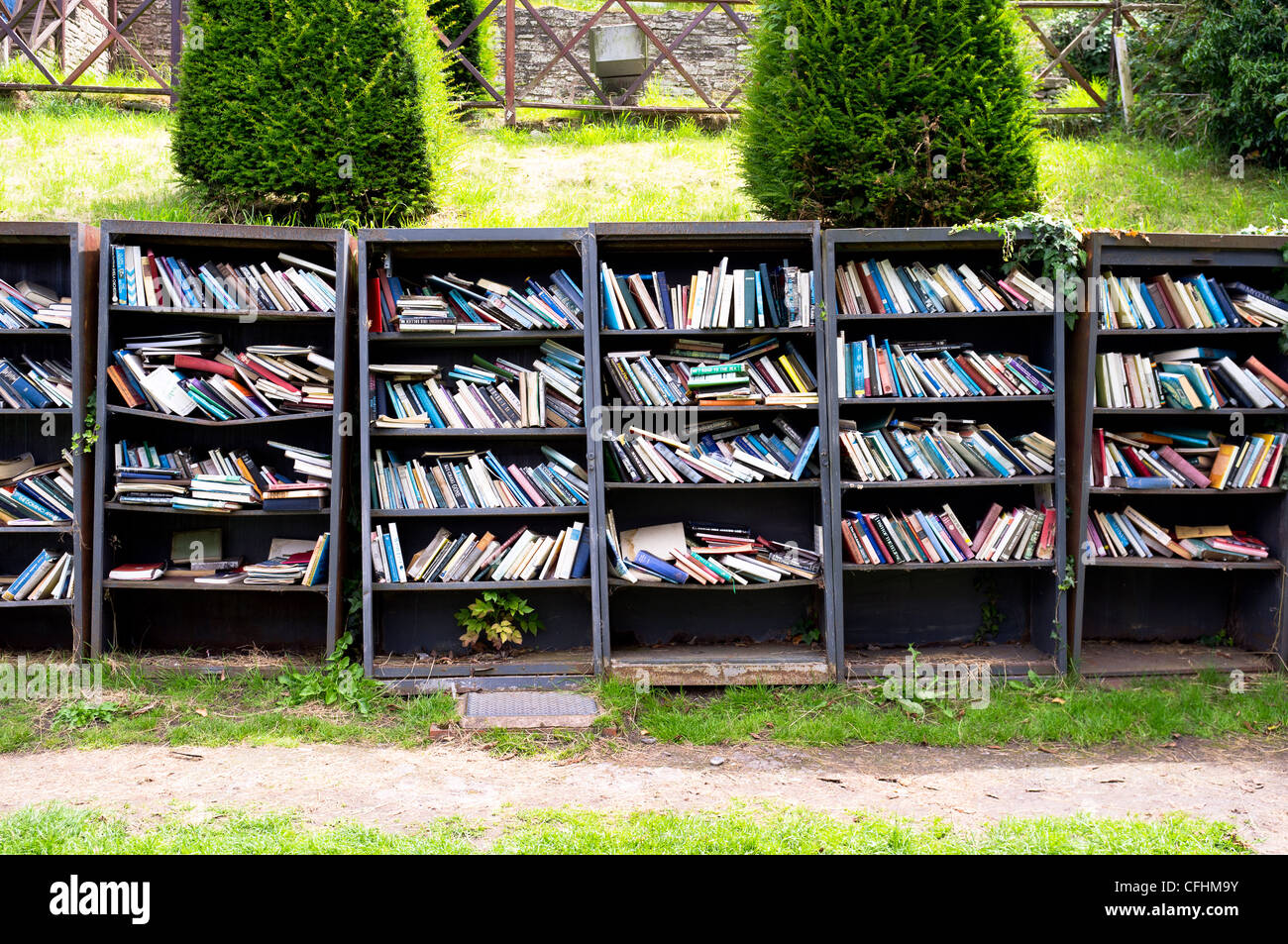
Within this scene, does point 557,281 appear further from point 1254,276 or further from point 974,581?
point 1254,276

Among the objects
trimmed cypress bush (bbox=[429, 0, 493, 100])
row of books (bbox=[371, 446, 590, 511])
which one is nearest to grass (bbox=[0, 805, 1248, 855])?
row of books (bbox=[371, 446, 590, 511])

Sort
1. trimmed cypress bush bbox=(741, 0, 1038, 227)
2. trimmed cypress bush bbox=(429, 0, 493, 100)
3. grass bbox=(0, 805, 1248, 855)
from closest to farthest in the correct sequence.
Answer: grass bbox=(0, 805, 1248, 855) < trimmed cypress bush bbox=(741, 0, 1038, 227) < trimmed cypress bush bbox=(429, 0, 493, 100)

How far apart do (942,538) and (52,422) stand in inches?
195

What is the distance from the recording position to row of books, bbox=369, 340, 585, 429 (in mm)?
4988

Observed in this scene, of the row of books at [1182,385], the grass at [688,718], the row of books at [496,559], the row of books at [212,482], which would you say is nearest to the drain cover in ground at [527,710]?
the grass at [688,718]

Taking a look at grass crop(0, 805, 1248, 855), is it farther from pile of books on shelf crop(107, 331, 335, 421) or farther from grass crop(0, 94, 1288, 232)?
grass crop(0, 94, 1288, 232)

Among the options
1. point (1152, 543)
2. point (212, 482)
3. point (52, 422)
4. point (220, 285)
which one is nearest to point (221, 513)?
point (212, 482)

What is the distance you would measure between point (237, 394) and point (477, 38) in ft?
20.9

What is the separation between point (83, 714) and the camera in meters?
4.53

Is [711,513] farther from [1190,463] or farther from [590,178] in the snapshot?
[590,178]

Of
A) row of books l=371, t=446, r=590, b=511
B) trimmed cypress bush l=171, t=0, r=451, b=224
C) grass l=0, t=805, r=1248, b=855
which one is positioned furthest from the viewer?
trimmed cypress bush l=171, t=0, r=451, b=224

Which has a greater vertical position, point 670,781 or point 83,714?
point 83,714

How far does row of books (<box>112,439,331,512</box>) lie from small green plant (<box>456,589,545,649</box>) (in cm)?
100

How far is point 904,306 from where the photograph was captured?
5.05m
